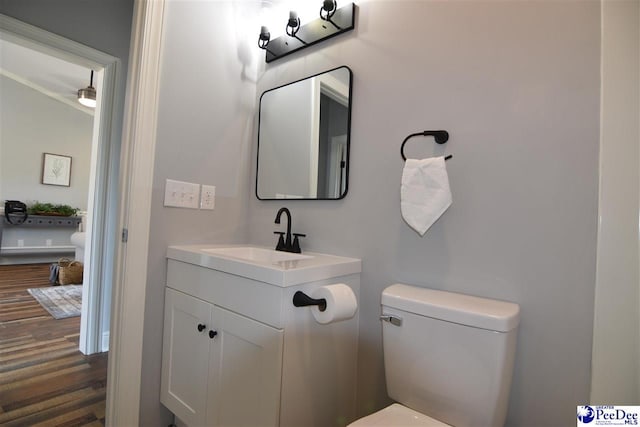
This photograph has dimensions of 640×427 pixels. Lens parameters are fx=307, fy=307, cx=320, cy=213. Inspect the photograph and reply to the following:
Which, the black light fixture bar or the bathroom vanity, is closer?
the bathroom vanity

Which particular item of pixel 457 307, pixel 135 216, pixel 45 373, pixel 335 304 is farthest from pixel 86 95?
pixel 457 307

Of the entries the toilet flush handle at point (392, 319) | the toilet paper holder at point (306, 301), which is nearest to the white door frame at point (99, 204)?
the toilet paper holder at point (306, 301)

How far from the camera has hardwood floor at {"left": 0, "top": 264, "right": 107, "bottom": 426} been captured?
4.95ft

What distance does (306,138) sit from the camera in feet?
5.14

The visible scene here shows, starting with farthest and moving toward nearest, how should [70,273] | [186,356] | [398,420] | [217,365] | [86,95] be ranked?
[70,273] < [86,95] < [186,356] < [217,365] < [398,420]

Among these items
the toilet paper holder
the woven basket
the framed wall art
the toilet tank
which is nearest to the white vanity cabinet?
the toilet paper holder

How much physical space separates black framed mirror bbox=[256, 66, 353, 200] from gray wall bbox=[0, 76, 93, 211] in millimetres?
5467

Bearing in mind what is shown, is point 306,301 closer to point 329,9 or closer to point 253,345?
point 253,345

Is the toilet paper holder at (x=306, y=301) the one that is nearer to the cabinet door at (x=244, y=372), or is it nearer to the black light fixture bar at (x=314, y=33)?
the cabinet door at (x=244, y=372)

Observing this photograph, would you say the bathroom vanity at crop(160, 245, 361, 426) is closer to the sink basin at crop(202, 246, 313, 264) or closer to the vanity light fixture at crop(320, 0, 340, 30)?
the sink basin at crop(202, 246, 313, 264)

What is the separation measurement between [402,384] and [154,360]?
108 centimetres

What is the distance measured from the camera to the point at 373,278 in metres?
1.28

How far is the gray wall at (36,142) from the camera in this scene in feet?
15.8

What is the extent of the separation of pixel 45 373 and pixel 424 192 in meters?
2.43
